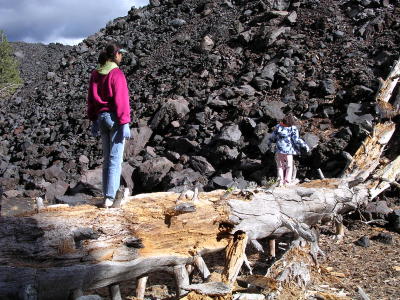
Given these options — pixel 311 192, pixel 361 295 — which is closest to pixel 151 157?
pixel 311 192

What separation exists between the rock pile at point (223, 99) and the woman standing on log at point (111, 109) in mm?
3194

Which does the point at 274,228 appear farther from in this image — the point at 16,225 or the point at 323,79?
the point at 323,79

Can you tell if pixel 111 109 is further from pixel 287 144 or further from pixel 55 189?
pixel 55 189

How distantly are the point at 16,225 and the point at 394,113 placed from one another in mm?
7434

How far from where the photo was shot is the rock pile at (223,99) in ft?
31.7

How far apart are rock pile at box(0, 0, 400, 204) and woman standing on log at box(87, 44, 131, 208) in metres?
3.19

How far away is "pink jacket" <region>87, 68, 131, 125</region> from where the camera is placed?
5.00 metres

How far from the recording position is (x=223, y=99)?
37.8 ft

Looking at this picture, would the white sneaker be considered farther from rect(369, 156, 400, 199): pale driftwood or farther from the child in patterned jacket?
rect(369, 156, 400, 199): pale driftwood

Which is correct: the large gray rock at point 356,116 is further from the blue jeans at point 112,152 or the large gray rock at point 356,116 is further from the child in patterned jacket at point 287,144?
the blue jeans at point 112,152

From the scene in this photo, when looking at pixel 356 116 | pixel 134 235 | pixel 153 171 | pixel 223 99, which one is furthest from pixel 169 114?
pixel 134 235

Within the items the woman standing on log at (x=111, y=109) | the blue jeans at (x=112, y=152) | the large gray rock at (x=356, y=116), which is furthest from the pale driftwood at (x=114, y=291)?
the large gray rock at (x=356, y=116)

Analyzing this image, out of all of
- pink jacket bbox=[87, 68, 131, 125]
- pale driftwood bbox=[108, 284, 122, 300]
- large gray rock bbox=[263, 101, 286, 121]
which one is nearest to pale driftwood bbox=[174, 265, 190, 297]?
pale driftwood bbox=[108, 284, 122, 300]

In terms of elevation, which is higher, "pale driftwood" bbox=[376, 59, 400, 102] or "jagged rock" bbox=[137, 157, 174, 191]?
"pale driftwood" bbox=[376, 59, 400, 102]
